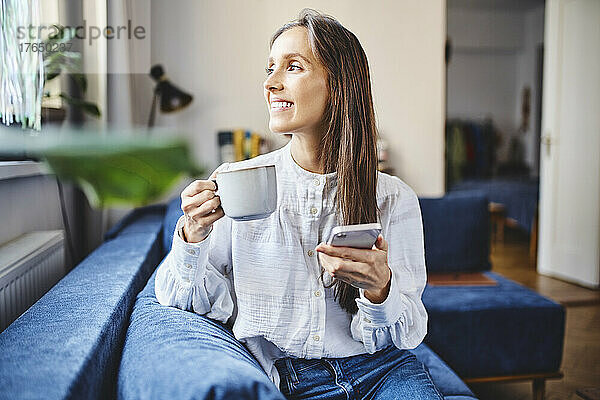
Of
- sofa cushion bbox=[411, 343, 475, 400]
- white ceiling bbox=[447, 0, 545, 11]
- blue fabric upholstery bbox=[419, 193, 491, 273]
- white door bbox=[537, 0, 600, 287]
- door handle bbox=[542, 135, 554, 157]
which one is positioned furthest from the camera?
white ceiling bbox=[447, 0, 545, 11]

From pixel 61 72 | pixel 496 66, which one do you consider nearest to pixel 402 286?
pixel 61 72

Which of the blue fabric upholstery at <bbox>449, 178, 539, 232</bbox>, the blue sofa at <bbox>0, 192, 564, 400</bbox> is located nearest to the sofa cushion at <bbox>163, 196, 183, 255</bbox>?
the blue sofa at <bbox>0, 192, 564, 400</bbox>

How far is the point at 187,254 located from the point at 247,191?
0.56 ft

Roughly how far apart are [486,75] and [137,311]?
16.8ft

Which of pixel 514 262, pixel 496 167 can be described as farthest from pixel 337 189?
pixel 496 167

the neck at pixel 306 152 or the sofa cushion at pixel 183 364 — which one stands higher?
the neck at pixel 306 152

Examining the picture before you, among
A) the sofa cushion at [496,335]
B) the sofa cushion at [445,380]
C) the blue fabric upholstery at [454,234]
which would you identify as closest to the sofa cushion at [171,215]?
the sofa cushion at [445,380]

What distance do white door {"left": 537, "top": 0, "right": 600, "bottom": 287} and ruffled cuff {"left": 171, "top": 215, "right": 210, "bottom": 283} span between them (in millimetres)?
2705

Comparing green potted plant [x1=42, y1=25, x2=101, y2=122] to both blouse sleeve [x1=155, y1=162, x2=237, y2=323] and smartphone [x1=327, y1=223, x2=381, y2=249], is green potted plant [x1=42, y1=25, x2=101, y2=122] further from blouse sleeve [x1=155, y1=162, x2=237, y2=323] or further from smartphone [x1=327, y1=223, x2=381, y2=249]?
smartphone [x1=327, y1=223, x2=381, y2=249]

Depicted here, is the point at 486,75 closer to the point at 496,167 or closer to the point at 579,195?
the point at 496,167

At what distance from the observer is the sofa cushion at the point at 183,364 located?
519 millimetres

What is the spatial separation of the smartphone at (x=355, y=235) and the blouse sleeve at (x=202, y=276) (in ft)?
0.64

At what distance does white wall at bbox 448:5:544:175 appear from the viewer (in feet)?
16.8

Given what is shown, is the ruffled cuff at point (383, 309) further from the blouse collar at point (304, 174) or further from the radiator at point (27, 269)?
the radiator at point (27, 269)
